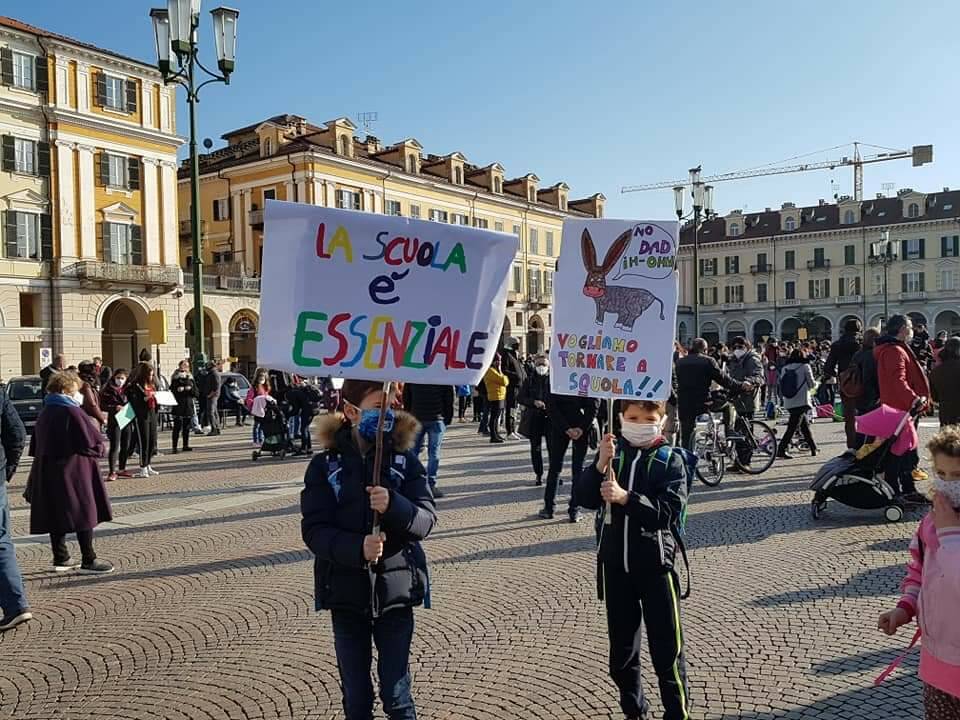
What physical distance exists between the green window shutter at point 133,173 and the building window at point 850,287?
6435cm

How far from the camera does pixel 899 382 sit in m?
8.49

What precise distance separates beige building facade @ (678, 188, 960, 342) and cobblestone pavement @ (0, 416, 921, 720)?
72.6 m

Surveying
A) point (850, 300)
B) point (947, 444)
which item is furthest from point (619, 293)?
point (850, 300)

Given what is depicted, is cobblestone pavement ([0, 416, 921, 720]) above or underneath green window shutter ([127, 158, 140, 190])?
underneath

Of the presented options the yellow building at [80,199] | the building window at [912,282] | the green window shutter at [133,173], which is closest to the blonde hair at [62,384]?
the yellow building at [80,199]

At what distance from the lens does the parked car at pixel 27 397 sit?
20234 mm

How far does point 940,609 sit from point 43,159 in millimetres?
40076

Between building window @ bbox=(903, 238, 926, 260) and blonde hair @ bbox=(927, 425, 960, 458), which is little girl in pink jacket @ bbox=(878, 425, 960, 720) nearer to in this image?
blonde hair @ bbox=(927, 425, 960, 458)

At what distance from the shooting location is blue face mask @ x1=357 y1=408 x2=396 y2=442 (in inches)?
129

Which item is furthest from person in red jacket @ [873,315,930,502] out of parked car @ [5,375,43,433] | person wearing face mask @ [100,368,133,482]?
parked car @ [5,375,43,433]

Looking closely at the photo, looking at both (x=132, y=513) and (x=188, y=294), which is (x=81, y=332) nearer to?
(x=188, y=294)

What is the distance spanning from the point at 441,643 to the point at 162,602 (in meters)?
2.29

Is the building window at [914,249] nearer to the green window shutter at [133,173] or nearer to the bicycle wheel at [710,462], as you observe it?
the green window shutter at [133,173]

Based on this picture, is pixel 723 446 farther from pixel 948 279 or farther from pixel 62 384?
pixel 948 279
